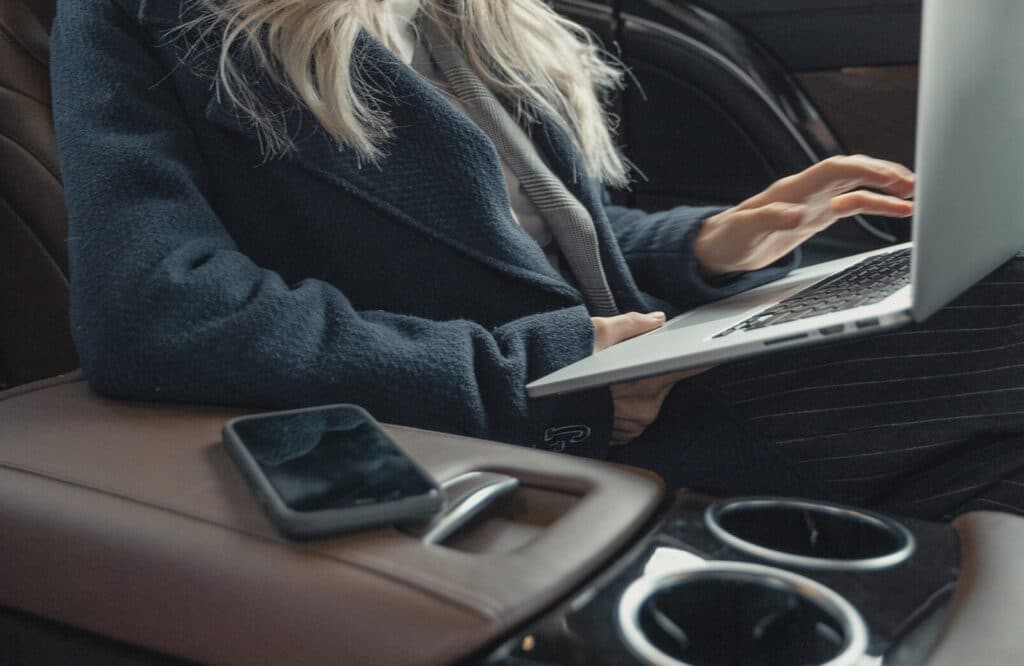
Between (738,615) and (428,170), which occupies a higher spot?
(428,170)

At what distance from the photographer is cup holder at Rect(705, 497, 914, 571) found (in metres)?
0.48

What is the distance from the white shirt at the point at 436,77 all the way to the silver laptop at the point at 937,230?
8.1 inches

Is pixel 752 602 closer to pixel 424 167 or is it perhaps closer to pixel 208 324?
pixel 208 324

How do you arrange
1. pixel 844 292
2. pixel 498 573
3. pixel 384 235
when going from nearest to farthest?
pixel 498 573, pixel 844 292, pixel 384 235

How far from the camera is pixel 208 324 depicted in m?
0.59

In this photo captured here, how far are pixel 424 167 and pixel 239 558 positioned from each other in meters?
0.41

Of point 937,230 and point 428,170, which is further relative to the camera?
point 428,170

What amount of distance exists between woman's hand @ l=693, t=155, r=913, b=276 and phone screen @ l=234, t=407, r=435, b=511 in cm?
43

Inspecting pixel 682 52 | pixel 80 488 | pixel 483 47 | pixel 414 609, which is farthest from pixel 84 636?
pixel 682 52

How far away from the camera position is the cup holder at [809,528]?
18.7 inches

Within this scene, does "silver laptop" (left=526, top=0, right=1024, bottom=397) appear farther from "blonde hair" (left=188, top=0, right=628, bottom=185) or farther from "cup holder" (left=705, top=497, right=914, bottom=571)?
"blonde hair" (left=188, top=0, right=628, bottom=185)

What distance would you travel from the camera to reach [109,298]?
0.60m

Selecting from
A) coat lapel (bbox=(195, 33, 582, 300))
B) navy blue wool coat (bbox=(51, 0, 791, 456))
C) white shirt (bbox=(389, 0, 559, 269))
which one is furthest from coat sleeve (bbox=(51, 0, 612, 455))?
white shirt (bbox=(389, 0, 559, 269))

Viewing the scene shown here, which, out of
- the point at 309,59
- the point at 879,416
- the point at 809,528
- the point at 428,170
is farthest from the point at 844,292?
the point at 309,59
